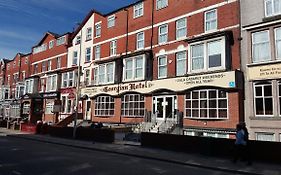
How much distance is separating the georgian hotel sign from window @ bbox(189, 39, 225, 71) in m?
0.99

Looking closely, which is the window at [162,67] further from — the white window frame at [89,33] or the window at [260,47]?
the white window frame at [89,33]

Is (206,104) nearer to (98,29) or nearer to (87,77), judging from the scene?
(87,77)

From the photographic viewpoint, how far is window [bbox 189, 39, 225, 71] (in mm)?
22469

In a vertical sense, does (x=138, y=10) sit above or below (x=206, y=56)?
above

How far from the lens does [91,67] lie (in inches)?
1442

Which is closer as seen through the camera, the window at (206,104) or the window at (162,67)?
the window at (206,104)

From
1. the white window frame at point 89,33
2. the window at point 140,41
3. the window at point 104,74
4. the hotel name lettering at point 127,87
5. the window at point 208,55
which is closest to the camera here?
the window at point 208,55

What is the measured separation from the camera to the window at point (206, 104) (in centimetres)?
2200

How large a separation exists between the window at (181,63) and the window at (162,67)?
1561 millimetres

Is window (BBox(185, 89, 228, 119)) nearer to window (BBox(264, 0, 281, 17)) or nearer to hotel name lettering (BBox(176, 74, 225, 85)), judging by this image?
hotel name lettering (BBox(176, 74, 225, 85))

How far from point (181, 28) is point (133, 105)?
8.78 meters

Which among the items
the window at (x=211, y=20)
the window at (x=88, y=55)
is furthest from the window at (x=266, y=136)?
the window at (x=88, y=55)

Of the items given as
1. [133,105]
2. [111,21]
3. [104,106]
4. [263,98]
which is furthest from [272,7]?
[104,106]

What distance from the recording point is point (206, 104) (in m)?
22.9
